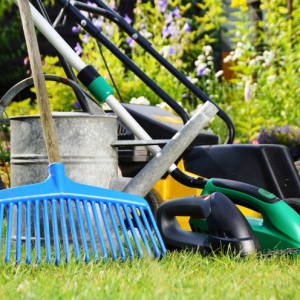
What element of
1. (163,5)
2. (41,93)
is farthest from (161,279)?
(163,5)

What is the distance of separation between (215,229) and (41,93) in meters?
0.71

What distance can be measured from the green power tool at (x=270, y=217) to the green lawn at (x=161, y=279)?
0.23 ft

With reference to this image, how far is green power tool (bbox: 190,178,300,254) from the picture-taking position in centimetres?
235

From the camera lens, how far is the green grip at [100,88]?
104 inches

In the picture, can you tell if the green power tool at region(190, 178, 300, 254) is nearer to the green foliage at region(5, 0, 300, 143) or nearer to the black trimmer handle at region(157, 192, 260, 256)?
the black trimmer handle at region(157, 192, 260, 256)

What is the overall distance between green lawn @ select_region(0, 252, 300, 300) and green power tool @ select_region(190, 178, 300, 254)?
71 mm

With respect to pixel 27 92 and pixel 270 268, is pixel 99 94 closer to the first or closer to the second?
Answer: pixel 270 268

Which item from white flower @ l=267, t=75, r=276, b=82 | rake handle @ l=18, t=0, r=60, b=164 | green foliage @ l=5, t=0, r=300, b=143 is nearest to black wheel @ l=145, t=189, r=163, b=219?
rake handle @ l=18, t=0, r=60, b=164

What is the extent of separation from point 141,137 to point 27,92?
A: 4.35 m

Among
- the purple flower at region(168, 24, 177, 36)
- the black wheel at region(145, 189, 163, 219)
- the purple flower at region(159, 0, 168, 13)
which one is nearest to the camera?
the black wheel at region(145, 189, 163, 219)

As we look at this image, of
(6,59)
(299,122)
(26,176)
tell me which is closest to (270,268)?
(26,176)

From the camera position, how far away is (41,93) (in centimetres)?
229

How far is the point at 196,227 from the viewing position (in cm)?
262

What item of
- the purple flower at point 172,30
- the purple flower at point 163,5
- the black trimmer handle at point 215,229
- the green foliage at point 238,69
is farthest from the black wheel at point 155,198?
the purple flower at point 163,5
